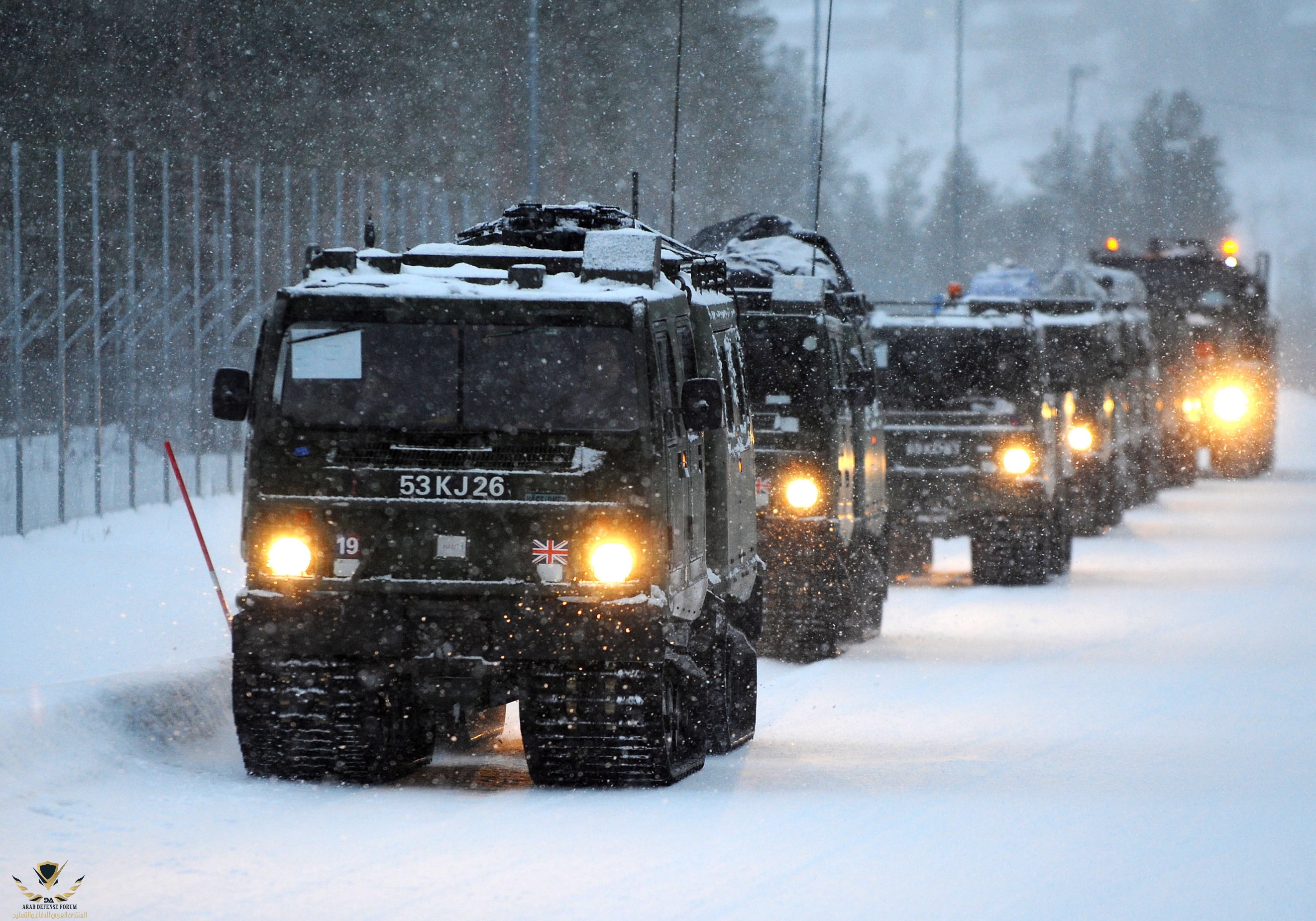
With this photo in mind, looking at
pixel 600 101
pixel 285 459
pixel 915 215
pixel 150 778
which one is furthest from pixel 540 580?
pixel 915 215

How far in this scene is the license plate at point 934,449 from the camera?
70.0 feet

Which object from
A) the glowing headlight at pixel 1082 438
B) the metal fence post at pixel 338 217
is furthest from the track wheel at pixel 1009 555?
the metal fence post at pixel 338 217

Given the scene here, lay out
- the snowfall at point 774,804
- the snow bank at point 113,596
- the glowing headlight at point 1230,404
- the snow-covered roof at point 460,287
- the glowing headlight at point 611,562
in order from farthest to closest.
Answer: the glowing headlight at point 1230,404 < the snow bank at point 113,596 < the snow-covered roof at point 460,287 < the glowing headlight at point 611,562 < the snowfall at point 774,804

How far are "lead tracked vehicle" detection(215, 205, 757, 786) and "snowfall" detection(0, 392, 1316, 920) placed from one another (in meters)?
0.35

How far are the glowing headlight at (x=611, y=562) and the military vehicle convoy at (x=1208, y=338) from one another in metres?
33.1

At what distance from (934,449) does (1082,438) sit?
770 cm

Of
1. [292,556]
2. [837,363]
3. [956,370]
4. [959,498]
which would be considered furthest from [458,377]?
[956,370]

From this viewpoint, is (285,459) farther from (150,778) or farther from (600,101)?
(600,101)

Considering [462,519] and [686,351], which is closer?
[462,519]

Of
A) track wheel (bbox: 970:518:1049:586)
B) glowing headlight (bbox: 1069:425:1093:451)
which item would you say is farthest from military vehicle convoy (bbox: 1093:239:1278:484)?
track wheel (bbox: 970:518:1049:586)

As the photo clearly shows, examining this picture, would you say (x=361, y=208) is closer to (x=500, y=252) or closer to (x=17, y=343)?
(x=17, y=343)

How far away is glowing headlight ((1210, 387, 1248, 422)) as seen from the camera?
4425 centimetres

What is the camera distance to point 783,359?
1595cm

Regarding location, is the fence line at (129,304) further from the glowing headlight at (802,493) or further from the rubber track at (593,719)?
the rubber track at (593,719)
